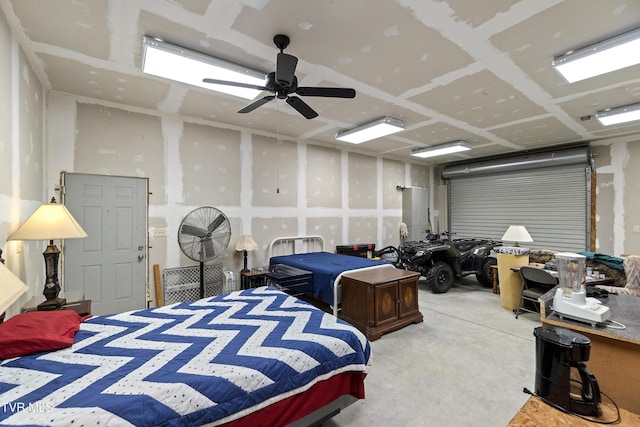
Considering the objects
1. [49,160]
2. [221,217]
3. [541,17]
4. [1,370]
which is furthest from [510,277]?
[49,160]

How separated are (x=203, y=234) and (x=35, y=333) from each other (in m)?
2.14

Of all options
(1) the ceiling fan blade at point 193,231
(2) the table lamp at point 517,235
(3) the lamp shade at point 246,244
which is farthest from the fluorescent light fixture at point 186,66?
(2) the table lamp at point 517,235

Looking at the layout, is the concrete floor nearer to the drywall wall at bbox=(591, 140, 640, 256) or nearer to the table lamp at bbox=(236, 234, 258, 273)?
the table lamp at bbox=(236, 234, 258, 273)

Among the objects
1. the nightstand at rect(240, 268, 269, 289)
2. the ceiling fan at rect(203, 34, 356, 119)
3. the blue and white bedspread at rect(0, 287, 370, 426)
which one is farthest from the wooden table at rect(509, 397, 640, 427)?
the nightstand at rect(240, 268, 269, 289)

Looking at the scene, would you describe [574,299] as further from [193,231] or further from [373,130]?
[193,231]

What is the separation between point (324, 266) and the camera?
13.6 feet

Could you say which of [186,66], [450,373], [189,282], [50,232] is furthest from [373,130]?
[50,232]

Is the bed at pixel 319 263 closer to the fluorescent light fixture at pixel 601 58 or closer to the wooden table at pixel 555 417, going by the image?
the wooden table at pixel 555 417

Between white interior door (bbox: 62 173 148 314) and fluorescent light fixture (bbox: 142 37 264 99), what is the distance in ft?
6.06

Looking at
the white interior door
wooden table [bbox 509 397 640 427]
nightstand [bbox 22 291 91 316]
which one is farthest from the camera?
the white interior door

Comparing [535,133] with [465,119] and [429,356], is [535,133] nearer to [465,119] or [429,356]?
[465,119]

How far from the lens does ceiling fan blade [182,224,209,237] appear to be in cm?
359

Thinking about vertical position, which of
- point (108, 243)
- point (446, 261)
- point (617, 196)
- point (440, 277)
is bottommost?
point (440, 277)

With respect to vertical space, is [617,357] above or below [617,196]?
below
